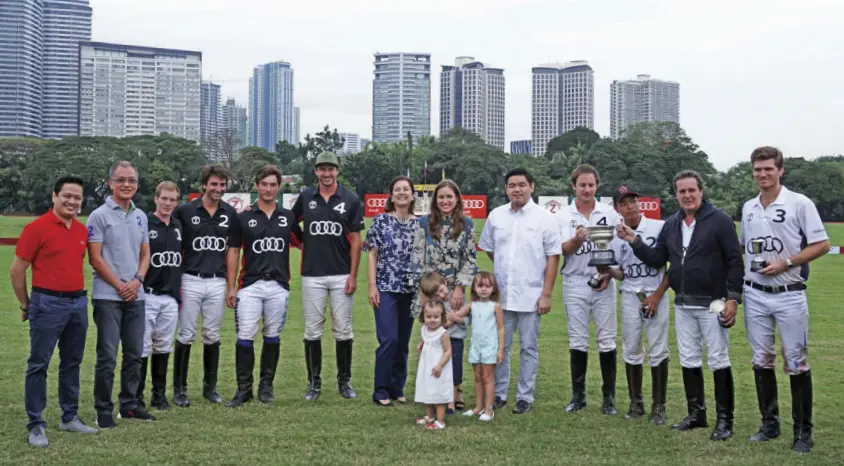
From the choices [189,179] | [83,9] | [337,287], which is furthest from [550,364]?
[83,9]

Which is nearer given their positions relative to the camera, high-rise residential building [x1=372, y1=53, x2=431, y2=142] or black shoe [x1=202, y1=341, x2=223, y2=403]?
black shoe [x1=202, y1=341, x2=223, y2=403]

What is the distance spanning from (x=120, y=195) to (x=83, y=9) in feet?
617

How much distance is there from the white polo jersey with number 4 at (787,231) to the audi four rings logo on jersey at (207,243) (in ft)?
14.0

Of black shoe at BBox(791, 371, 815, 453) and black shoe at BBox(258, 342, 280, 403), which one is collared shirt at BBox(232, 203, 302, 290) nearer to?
black shoe at BBox(258, 342, 280, 403)

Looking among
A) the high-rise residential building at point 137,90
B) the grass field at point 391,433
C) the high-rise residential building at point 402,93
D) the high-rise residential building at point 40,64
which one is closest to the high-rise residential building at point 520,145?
the high-rise residential building at point 402,93

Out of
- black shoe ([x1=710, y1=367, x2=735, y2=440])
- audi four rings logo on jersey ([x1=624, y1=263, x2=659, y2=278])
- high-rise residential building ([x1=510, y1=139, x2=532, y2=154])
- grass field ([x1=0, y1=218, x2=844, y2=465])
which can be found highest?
high-rise residential building ([x1=510, y1=139, x2=532, y2=154])

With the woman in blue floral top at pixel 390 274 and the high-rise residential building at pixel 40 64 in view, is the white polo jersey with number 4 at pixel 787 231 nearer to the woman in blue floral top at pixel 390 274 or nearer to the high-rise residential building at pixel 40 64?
the woman in blue floral top at pixel 390 274

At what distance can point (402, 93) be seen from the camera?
17862 cm

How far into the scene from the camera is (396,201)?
7012 mm

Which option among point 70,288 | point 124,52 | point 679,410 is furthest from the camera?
point 124,52

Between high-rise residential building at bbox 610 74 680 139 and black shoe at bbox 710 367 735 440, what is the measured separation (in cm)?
16815

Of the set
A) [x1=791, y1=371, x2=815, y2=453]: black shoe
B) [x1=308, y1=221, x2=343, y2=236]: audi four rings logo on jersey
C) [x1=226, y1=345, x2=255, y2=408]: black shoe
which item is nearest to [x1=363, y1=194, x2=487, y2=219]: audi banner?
[x1=308, y1=221, x2=343, y2=236]: audi four rings logo on jersey

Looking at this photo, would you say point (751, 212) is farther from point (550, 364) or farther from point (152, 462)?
point (152, 462)

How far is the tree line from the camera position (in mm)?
60531
